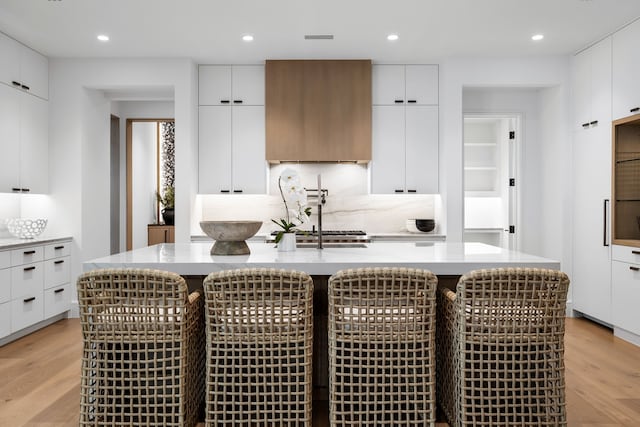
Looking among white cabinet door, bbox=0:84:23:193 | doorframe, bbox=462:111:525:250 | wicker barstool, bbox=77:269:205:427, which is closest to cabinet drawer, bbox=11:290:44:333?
white cabinet door, bbox=0:84:23:193

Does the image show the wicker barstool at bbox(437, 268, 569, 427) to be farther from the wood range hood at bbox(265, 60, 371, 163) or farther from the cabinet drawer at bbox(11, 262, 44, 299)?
the cabinet drawer at bbox(11, 262, 44, 299)

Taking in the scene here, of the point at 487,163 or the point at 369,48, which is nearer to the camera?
the point at 369,48

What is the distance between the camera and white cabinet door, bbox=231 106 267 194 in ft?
16.6

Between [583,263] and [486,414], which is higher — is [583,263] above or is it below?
above

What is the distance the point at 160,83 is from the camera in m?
4.90

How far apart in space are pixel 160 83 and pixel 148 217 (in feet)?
8.55

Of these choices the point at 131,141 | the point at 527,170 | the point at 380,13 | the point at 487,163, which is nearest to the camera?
the point at 380,13

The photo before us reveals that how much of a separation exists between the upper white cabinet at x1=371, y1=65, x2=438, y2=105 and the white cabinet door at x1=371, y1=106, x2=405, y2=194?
0.42 ft

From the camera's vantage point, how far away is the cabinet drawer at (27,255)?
4.00 meters

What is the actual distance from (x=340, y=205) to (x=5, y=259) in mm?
3334

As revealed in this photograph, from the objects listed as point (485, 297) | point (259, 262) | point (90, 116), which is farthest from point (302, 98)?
point (485, 297)

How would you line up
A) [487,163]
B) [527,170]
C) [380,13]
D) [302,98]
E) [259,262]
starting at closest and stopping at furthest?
[259,262] < [380,13] < [302,98] < [527,170] < [487,163]

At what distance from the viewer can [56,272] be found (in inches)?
182

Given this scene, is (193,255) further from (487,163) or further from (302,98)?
(487,163)
